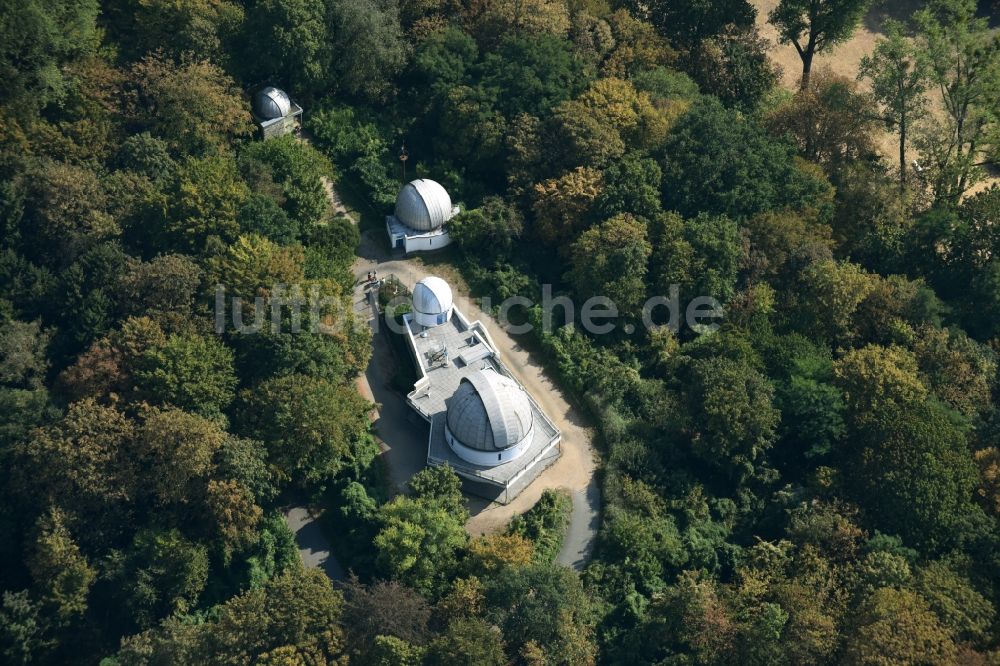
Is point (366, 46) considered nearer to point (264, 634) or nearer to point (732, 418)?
point (732, 418)

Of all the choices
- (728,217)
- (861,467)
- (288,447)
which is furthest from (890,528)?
(288,447)

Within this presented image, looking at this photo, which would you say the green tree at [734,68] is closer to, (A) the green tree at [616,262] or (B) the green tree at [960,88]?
(B) the green tree at [960,88]

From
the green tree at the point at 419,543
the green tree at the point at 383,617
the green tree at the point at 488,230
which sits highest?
the green tree at the point at 488,230

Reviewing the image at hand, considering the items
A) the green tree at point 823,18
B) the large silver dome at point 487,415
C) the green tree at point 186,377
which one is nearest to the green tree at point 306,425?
the green tree at point 186,377

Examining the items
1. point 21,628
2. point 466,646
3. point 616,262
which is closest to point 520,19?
point 616,262

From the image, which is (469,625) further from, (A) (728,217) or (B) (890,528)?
(A) (728,217)
